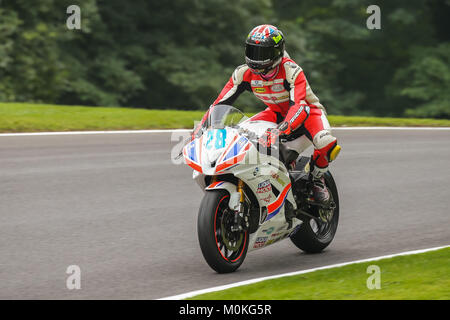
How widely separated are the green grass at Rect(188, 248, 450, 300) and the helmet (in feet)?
5.90

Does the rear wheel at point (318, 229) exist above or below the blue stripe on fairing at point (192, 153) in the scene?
below

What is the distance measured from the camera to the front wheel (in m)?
6.84

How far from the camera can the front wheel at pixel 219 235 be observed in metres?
6.84

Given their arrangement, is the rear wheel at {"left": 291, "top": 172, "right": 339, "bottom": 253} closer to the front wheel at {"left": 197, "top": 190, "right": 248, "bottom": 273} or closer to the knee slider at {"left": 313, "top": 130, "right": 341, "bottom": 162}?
the knee slider at {"left": 313, "top": 130, "right": 341, "bottom": 162}

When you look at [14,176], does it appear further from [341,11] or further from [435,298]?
[341,11]

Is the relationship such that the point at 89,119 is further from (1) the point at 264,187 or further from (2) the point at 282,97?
(1) the point at 264,187

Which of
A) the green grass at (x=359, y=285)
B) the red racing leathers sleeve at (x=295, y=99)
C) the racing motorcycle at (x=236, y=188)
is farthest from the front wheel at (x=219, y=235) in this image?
the red racing leathers sleeve at (x=295, y=99)

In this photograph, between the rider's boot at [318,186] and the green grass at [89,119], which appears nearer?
the rider's boot at [318,186]

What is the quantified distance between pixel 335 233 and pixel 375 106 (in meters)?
35.6

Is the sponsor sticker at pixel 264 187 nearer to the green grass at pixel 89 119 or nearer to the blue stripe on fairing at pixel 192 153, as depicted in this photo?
the blue stripe on fairing at pixel 192 153

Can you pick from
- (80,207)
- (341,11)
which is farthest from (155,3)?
(80,207)

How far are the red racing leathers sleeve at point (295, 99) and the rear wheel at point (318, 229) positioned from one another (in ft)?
3.16

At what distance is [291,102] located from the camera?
7711 millimetres

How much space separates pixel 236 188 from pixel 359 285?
128 centimetres
